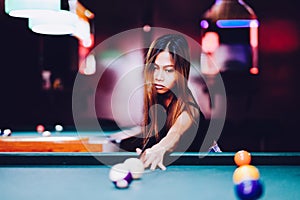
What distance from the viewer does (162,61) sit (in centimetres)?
312

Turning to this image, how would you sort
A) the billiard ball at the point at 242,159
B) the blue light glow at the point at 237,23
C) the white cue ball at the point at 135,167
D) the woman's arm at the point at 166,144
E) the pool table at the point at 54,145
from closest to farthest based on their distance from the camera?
the white cue ball at the point at 135,167
the billiard ball at the point at 242,159
the woman's arm at the point at 166,144
the pool table at the point at 54,145
the blue light glow at the point at 237,23

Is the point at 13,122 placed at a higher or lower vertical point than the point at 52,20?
lower

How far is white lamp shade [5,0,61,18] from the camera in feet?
6.64

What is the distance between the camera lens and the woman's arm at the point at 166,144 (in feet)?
6.63

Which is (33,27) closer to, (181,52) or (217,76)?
(181,52)

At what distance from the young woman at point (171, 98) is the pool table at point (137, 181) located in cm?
92

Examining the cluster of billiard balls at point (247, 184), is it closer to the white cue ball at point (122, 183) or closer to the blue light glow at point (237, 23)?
the white cue ball at point (122, 183)

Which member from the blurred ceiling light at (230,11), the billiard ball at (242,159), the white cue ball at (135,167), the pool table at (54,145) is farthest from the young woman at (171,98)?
the blurred ceiling light at (230,11)

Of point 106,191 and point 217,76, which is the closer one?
point 106,191

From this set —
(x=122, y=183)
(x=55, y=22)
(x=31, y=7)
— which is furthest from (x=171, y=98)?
(x=122, y=183)

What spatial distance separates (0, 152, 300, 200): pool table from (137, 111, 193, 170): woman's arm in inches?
2.2

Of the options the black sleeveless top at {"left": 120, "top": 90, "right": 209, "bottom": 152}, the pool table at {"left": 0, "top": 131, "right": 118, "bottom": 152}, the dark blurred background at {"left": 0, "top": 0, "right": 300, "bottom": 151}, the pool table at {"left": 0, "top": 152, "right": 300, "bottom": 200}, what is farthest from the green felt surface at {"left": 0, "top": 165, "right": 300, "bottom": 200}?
the dark blurred background at {"left": 0, "top": 0, "right": 300, "bottom": 151}

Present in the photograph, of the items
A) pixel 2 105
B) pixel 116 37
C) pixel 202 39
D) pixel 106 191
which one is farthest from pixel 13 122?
pixel 106 191

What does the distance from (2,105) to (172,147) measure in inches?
153
